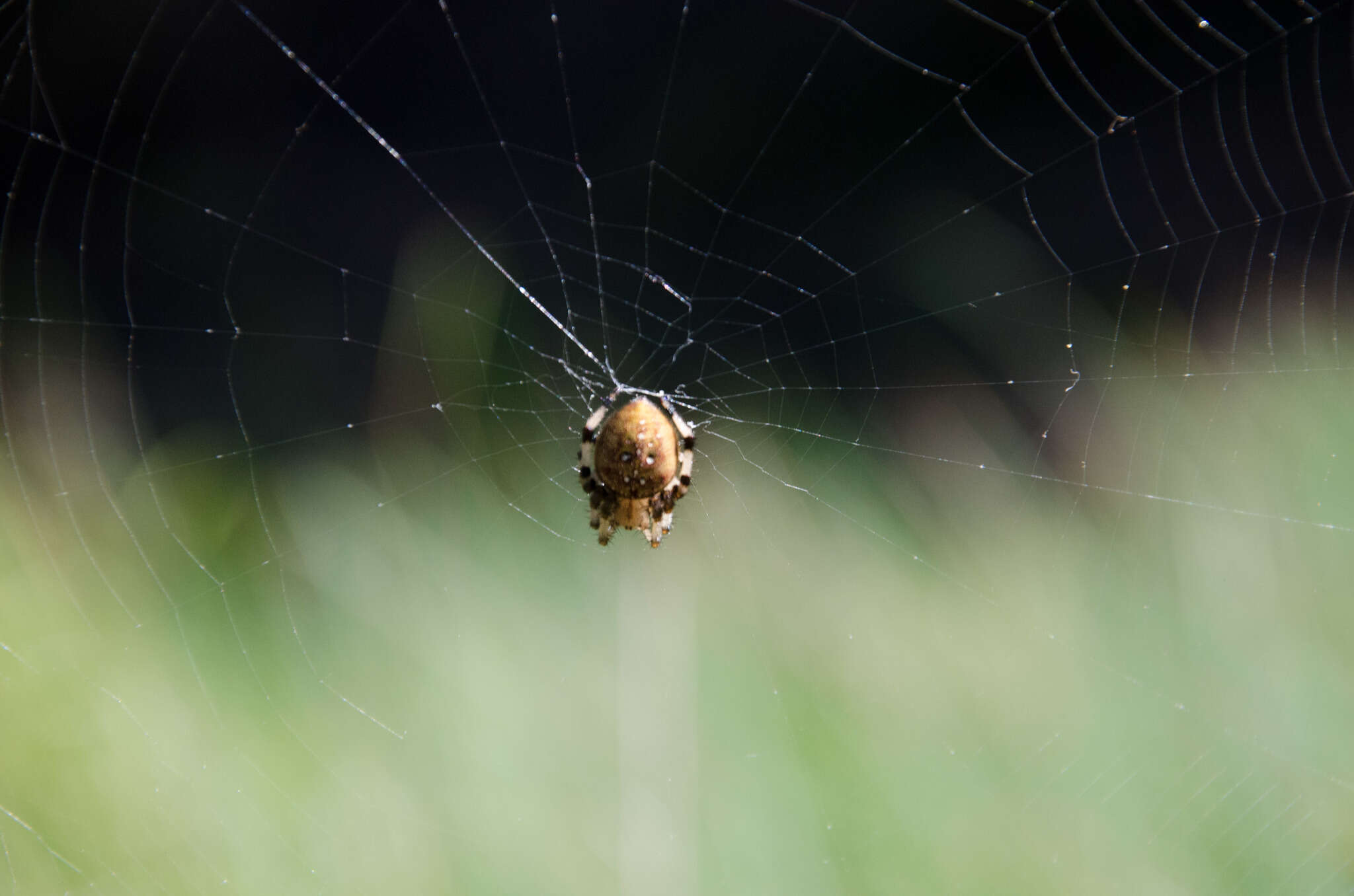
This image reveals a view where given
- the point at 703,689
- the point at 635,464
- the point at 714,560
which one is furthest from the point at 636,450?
the point at 703,689

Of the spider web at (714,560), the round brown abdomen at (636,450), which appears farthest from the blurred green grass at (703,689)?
the round brown abdomen at (636,450)

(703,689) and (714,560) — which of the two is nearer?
(703,689)

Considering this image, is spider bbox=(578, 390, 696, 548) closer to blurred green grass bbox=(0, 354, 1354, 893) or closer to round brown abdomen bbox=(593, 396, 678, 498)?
round brown abdomen bbox=(593, 396, 678, 498)

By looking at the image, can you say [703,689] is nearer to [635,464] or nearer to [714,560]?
[714,560]

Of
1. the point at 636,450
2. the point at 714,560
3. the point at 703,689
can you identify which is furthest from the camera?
the point at 636,450

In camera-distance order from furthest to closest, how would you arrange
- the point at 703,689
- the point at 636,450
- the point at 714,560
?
1. the point at 636,450
2. the point at 714,560
3. the point at 703,689

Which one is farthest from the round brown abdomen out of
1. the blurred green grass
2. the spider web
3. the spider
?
the blurred green grass

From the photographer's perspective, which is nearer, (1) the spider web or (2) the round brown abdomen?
(1) the spider web
